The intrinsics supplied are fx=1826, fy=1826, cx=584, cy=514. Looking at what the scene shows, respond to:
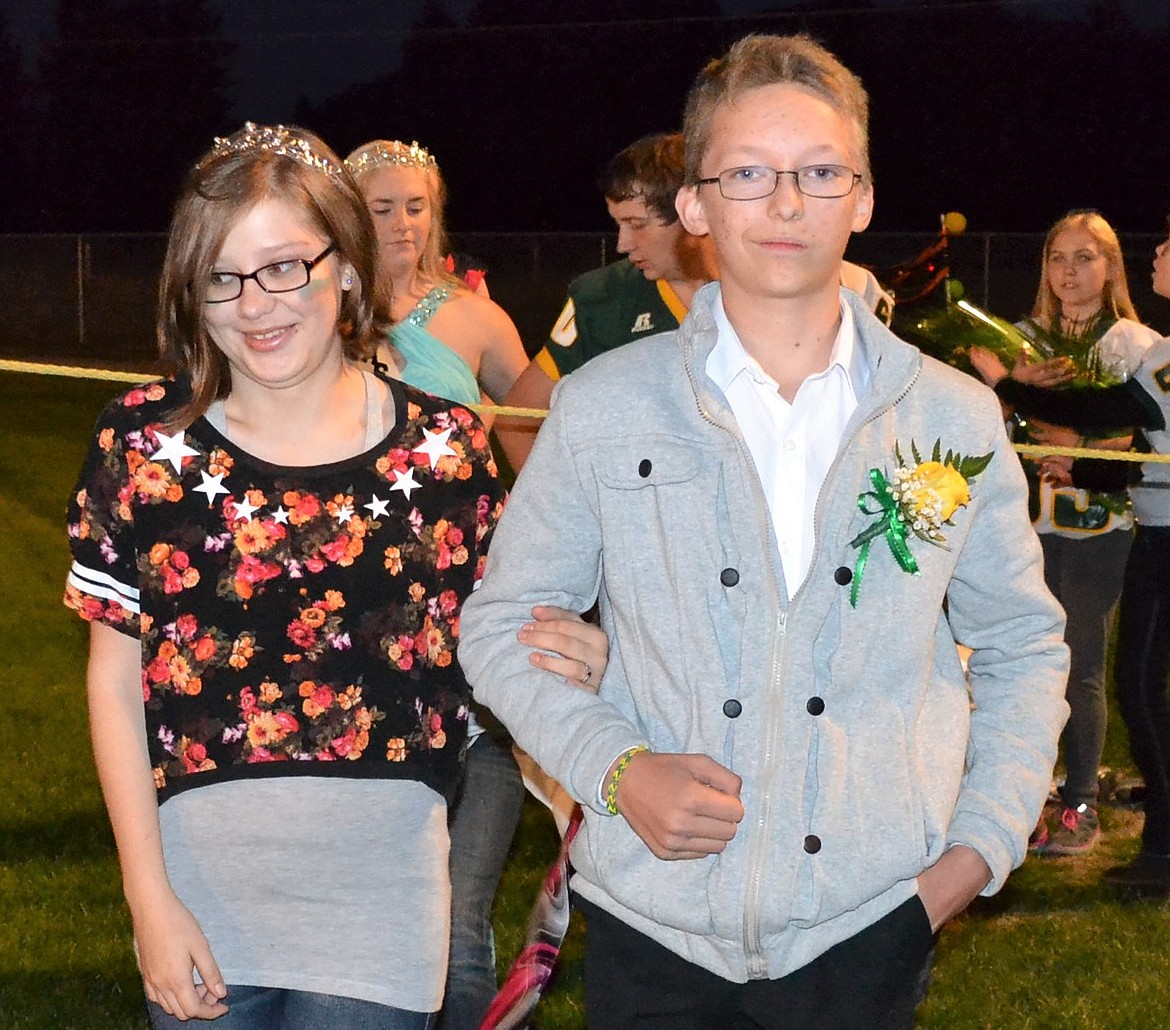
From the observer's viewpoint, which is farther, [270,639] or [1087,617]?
[1087,617]

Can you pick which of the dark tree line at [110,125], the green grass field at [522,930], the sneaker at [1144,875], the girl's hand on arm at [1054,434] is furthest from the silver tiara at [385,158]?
the dark tree line at [110,125]

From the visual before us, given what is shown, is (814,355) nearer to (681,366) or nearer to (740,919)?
(681,366)

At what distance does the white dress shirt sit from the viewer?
8.60ft

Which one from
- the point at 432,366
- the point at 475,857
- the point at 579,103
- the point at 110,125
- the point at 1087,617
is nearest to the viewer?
the point at 475,857

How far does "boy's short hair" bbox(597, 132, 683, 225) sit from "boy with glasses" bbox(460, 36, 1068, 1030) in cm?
242

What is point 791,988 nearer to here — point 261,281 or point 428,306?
point 261,281

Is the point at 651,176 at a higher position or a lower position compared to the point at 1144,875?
higher

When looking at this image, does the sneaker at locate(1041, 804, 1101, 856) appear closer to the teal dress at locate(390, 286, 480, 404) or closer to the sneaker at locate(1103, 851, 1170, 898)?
the sneaker at locate(1103, 851, 1170, 898)

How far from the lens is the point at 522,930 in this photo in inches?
235

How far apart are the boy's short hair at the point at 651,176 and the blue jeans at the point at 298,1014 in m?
2.85

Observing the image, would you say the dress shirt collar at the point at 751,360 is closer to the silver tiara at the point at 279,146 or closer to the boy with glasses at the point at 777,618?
the boy with glasses at the point at 777,618

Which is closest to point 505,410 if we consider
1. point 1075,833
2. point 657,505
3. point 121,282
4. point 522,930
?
point 522,930

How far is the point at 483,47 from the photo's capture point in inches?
1599

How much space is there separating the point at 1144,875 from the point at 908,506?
4.49m
